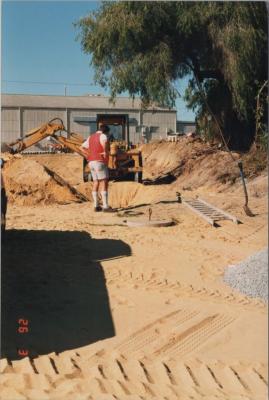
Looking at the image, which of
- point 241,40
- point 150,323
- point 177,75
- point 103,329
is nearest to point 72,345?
point 103,329

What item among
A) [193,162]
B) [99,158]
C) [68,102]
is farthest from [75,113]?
[193,162]

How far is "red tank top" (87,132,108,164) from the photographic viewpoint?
5855mm

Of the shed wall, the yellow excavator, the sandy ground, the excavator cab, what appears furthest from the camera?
the yellow excavator

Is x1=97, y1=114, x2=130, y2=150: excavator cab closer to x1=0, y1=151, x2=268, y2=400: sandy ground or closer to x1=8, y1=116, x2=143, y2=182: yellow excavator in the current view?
x1=8, y1=116, x2=143, y2=182: yellow excavator

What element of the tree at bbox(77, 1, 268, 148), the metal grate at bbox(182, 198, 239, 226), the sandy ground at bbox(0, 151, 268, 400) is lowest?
the sandy ground at bbox(0, 151, 268, 400)

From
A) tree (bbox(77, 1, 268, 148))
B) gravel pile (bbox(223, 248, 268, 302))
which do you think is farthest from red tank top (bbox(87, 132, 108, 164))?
gravel pile (bbox(223, 248, 268, 302))

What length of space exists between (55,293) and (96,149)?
2.61 m

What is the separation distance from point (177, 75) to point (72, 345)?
3.09 meters

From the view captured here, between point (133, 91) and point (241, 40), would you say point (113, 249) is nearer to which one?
point (133, 91)

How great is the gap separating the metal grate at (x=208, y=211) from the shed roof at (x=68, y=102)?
43.2 inches

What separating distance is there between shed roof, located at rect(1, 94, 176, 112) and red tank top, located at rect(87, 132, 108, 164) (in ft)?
1.19

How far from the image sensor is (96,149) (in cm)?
598

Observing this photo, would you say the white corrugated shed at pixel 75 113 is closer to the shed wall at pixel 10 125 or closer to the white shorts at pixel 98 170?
the shed wall at pixel 10 125

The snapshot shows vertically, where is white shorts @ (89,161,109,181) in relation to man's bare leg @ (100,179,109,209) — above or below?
above
